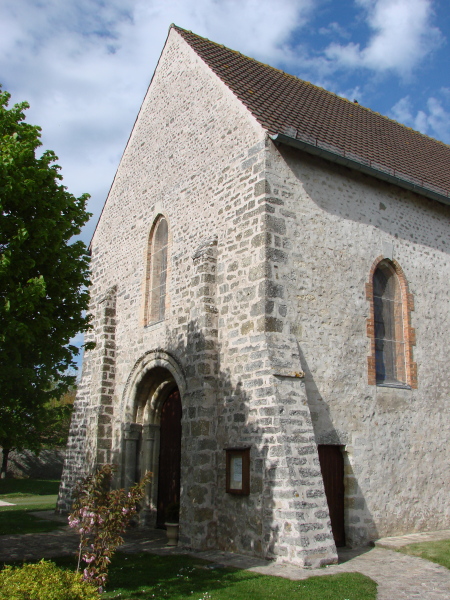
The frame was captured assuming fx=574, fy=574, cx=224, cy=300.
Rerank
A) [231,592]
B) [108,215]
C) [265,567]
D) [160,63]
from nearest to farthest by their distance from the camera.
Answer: [231,592]
[265,567]
[160,63]
[108,215]

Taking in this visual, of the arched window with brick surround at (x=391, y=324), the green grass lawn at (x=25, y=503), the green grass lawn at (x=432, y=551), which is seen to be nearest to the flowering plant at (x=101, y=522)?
the green grass lawn at (x=432, y=551)

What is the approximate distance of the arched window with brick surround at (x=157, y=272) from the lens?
12797 mm

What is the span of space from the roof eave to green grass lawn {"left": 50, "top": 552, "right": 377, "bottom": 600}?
22.2ft

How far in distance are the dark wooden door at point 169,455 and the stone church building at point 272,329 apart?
1.9 inches

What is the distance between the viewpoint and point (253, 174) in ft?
33.1

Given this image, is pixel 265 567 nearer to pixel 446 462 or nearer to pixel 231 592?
pixel 231 592

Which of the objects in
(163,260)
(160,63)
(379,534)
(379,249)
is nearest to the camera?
(379,534)

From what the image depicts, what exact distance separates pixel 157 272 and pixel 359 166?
5.06 metres

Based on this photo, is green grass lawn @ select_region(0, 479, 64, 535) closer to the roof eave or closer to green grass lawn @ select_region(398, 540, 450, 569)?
green grass lawn @ select_region(398, 540, 450, 569)

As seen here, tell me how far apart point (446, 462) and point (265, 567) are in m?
5.06

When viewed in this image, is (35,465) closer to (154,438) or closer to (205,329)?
(154,438)

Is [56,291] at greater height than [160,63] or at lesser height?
lesser

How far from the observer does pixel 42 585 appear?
15.9ft

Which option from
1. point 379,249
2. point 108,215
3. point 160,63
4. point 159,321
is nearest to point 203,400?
point 159,321
